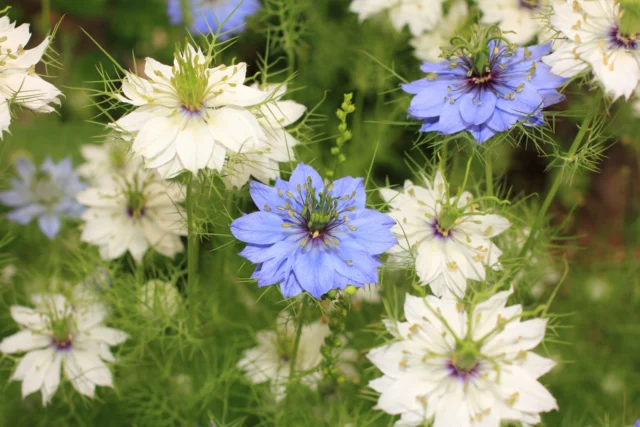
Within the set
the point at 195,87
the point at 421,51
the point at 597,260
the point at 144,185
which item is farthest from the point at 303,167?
the point at 597,260

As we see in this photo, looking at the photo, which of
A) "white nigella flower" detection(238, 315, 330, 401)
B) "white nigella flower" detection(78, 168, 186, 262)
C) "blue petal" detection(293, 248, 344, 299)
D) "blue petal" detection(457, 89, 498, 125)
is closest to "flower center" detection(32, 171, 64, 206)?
"white nigella flower" detection(78, 168, 186, 262)

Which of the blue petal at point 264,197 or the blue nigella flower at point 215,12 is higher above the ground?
the blue nigella flower at point 215,12

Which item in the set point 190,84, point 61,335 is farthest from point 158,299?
point 190,84

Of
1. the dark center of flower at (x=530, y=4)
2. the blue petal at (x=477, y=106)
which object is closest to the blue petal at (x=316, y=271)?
the blue petal at (x=477, y=106)

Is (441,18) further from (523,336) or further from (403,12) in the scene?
(523,336)

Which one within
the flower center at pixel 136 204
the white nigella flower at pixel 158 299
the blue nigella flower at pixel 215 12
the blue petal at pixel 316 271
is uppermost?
the blue nigella flower at pixel 215 12

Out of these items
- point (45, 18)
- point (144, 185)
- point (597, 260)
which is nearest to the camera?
point (144, 185)

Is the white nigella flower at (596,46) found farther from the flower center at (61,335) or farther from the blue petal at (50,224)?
the blue petal at (50,224)
